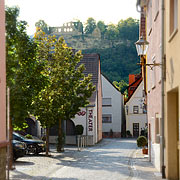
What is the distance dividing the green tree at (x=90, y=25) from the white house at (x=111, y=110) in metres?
109

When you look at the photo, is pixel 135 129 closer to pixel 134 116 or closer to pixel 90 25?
pixel 134 116

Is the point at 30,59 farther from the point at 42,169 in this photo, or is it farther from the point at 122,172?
the point at 122,172

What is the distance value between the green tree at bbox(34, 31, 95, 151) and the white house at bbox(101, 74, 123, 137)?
32114mm

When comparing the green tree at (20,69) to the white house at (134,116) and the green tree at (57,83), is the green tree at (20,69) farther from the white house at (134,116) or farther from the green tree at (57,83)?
the white house at (134,116)

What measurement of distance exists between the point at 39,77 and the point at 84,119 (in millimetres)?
21954

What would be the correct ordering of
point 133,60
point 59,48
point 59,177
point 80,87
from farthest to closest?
point 133,60 → point 80,87 → point 59,48 → point 59,177

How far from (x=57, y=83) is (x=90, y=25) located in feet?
486

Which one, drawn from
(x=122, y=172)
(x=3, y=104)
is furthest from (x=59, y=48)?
(x=3, y=104)

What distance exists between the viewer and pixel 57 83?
28.5 meters

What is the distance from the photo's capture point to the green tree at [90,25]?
170500mm

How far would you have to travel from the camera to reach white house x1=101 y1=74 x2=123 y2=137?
62.8m

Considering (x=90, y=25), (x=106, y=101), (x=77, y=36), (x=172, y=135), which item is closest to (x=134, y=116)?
(x=106, y=101)

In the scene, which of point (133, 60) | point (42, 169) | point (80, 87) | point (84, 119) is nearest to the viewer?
point (42, 169)

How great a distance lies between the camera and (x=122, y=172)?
17531mm
